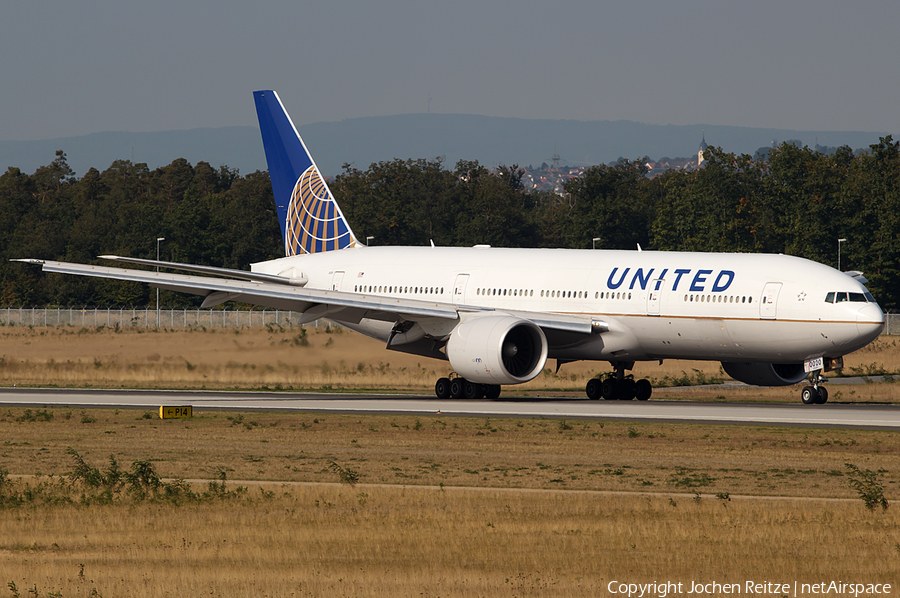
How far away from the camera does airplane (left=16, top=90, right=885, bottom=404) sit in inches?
1192

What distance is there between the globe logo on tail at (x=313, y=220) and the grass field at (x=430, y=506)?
14.6m

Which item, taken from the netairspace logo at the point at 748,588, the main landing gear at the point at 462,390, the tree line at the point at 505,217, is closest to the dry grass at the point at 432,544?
the netairspace logo at the point at 748,588

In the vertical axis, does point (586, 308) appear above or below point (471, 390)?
above

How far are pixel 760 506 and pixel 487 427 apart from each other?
433 inches

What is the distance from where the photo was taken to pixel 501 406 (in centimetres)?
3139

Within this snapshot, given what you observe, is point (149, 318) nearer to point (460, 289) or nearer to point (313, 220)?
point (313, 220)

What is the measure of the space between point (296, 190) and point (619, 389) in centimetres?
1482

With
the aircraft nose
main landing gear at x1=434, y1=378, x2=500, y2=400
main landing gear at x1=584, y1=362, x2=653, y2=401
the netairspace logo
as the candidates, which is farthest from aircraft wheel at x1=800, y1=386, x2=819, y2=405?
the netairspace logo

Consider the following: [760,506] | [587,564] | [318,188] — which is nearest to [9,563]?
[587,564]

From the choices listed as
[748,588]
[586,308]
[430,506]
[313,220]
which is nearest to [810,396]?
[586,308]

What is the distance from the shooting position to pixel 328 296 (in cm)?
3394

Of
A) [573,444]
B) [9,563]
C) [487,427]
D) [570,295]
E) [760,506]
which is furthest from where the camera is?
[570,295]

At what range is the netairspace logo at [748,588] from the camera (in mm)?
10453

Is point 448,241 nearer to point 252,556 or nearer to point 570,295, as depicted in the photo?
point 570,295
